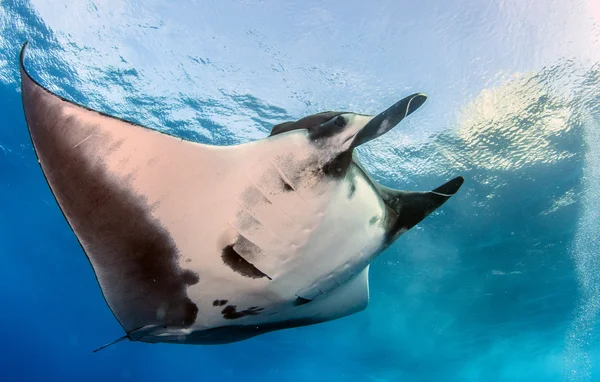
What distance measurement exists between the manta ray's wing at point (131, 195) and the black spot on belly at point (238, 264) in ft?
0.31

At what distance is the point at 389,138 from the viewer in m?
8.97

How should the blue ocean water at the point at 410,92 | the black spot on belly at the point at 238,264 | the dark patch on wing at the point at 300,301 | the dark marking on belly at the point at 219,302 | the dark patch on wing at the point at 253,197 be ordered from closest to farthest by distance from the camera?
1. the dark patch on wing at the point at 253,197
2. the black spot on belly at the point at 238,264
3. the dark marking on belly at the point at 219,302
4. the dark patch on wing at the point at 300,301
5. the blue ocean water at the point at 410,92

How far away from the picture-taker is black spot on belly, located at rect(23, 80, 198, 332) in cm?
174

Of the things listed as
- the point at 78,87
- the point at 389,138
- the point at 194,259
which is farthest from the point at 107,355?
the point at 194,259

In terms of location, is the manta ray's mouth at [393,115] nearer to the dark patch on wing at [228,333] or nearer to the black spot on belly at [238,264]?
the black spot on belly at [238,264]

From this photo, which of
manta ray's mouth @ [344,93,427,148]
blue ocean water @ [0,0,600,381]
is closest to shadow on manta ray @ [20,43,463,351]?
manta ray's mouth @ [344,93,427,148]

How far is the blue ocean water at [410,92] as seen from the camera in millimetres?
6828

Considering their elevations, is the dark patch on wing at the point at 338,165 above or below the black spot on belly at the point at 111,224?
below

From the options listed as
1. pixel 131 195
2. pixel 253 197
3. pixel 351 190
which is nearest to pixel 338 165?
pixel 351 190

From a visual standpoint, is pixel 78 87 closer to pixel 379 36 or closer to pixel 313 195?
pixel 379 36

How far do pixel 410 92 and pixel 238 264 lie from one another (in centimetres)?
667

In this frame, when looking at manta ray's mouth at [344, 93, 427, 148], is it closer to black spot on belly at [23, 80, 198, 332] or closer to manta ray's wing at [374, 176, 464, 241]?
manta ray's wing at [374, 176, 464, 241]

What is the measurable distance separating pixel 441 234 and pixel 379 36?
25.4ft

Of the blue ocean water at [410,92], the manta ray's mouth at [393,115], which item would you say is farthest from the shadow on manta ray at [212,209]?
the blue ocean water at [410,92]
